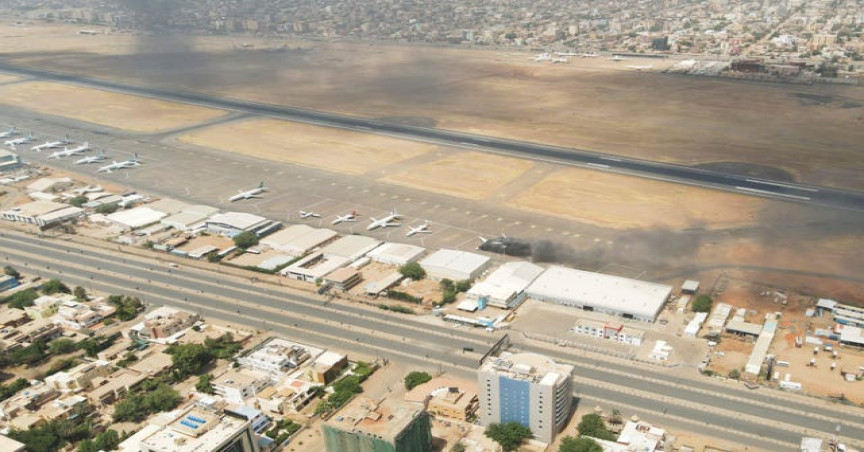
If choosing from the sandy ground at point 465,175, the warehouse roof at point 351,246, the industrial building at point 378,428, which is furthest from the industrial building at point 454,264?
the industrial building at point 378,428

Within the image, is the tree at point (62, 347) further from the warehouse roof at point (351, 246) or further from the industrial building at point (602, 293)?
the industrial building at point (602, 293)

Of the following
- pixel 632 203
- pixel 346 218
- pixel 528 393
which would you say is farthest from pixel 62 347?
pixel 632 203

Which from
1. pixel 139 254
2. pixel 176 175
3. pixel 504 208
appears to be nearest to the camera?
pixel 139 254

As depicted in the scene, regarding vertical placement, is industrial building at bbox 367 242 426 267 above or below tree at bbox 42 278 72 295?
below

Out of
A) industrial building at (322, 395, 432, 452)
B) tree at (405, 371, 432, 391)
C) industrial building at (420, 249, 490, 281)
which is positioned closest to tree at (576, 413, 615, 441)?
industrial building at (322, 395, 432, 452)

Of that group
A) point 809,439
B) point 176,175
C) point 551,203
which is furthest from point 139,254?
point 809,439

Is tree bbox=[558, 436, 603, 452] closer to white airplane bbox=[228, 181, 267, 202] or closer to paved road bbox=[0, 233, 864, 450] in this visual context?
paved road bbox=[0, 233, 864, 450]

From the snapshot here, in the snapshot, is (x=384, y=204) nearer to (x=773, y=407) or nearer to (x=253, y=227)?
(x=253, y=227)
